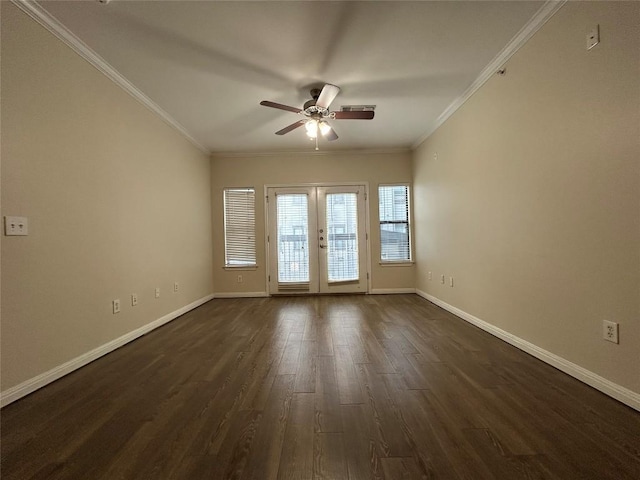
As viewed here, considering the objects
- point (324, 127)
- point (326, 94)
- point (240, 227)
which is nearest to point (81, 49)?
point (326, 94)

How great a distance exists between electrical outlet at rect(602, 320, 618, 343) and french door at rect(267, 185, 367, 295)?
11.7 feet

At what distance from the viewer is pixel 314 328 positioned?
312cm

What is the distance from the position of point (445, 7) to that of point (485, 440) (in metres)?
2.66

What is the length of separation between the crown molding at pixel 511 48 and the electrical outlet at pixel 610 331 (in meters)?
2.06

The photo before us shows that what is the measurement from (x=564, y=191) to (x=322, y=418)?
212cm

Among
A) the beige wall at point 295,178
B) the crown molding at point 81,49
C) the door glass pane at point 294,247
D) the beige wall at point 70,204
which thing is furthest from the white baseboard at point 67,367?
the crown molding at point 81,49

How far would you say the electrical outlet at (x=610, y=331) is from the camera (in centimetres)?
163

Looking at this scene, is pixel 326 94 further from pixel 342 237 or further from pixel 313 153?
pixel 342 237

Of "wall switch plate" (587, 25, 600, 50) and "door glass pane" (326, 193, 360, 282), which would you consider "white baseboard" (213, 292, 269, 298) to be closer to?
"door glass pane" (326, 193, 360, 282)

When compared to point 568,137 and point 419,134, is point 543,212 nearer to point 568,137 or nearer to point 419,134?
point 568,137

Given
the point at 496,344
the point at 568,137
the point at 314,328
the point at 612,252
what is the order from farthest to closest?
1. the point at 314,328
2. the point at 496,344
3. the point at 568,137
4. the point at 612,252

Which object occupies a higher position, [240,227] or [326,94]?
[326,94]

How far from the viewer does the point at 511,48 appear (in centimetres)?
239

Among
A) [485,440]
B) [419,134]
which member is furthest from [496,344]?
[419,134]
